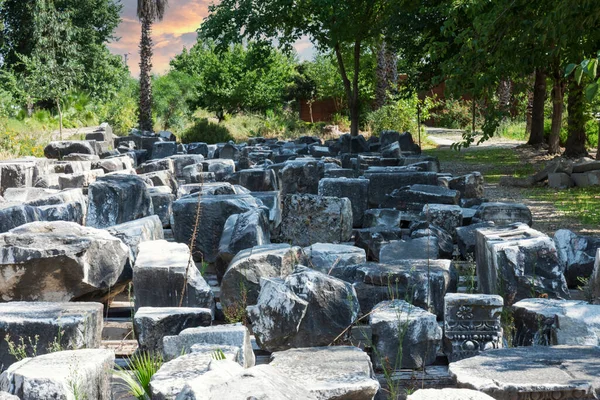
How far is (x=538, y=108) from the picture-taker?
2236 cm

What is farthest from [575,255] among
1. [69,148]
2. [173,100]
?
[173,100]

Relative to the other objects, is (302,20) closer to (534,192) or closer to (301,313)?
(534,192)

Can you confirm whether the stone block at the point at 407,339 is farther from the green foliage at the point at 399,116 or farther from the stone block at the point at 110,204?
the green foliage at the point at 399,116

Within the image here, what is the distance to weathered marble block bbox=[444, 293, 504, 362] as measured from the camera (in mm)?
4766

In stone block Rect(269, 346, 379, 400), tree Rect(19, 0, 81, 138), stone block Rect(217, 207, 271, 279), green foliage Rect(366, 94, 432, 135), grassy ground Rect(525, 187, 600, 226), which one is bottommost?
grassy ground Rect(525, 187, 600, 226)

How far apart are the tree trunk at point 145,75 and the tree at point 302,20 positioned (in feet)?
19.0

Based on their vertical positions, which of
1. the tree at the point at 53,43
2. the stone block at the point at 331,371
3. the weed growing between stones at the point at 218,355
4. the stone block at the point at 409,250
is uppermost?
the tree at the point at 53,43

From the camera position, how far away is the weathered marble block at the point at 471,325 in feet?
15.6

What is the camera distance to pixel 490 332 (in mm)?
4789

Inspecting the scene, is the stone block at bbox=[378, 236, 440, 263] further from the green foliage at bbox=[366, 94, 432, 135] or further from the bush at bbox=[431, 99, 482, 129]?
the bush at bbox=[431, 99, 482, 129]

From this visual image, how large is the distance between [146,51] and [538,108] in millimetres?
15243

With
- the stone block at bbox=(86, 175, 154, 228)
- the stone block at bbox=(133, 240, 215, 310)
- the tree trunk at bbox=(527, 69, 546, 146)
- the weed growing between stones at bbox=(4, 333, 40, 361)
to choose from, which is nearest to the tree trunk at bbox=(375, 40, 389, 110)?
the tree trunk at bbox=(527, 69, 546, 146)

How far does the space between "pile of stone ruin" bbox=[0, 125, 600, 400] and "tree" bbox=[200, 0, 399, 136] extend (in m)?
14.4

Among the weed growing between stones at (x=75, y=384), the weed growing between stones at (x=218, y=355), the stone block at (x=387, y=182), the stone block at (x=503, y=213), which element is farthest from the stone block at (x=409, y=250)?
the weed growing between stones at (x=75, y=384)
